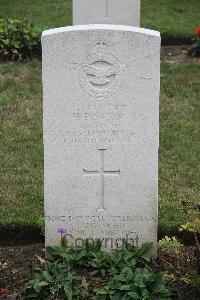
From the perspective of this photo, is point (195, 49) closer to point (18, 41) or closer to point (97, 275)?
point (18, 41)

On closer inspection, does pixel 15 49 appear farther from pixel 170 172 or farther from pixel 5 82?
pixel 170 172

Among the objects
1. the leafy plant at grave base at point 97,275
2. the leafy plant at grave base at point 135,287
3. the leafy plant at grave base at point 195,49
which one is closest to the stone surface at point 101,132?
the leafy plant at grave base at point 97,275

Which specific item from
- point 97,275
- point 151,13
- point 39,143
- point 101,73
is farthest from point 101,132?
point 151,13

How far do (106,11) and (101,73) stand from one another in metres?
5.14

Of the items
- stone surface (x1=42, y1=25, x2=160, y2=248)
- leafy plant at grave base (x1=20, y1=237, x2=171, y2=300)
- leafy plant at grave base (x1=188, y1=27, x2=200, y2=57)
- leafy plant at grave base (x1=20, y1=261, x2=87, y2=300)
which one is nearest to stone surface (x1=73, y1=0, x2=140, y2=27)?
leafy plant at grave base (x1=188, y1=27, x2=200, y2=57)

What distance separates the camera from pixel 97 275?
4.82 meters

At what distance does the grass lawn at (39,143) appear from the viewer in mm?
5898

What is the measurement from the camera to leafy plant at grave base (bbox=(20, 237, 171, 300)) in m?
4.46

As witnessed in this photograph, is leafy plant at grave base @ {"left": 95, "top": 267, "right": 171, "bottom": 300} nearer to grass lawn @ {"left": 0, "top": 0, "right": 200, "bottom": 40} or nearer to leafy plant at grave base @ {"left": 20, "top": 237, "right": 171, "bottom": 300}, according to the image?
leafy plant at grave base @ {"left": 20, "top": 237, "right": 171, "bottom": 300}

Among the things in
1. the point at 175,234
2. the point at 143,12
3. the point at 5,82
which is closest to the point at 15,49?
the point at 5,82

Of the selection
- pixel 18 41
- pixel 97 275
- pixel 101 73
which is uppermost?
pixel 101 73

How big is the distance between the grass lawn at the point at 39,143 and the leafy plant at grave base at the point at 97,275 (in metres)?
0.53

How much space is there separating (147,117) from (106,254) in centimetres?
100

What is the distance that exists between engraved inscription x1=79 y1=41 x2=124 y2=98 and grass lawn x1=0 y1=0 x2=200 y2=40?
6754mm
